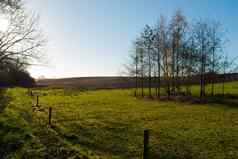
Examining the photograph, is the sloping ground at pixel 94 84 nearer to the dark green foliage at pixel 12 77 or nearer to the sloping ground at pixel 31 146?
the dark green foliage at pixel 12 77

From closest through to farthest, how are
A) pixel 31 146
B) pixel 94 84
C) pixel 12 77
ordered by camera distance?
pixel 31 146
pixel 12 77
pixel 94 84

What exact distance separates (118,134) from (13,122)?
624cm

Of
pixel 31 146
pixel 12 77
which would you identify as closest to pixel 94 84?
pixel 12 77

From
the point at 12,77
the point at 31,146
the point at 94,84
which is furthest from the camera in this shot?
the point at 94,84

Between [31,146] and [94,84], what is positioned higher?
[94,84]

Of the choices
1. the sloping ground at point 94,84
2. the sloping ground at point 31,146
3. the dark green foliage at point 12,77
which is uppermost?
the dark green foliage at point 12,77

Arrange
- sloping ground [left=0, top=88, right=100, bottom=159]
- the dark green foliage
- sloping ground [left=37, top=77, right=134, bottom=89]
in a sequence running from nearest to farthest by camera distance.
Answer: sloping ground [left=0, top=88, right=100, bottom=159], the dark green foliage, sloping ground [left=37, top=77, right=134, bottom=89]

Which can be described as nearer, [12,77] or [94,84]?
[12,77]

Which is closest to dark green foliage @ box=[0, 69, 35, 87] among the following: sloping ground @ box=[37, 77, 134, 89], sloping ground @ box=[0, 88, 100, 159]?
sloping ground @ box=[0, 88, 100, 159]

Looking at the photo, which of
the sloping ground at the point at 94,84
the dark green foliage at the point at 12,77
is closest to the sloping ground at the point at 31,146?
the dark green foliage at the point at 12,77

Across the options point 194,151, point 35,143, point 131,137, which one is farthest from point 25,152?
point 194,151

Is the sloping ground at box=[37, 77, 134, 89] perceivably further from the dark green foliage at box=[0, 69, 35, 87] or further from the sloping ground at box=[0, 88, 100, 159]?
the sloping ground at box=[0, 88, 100, 159]

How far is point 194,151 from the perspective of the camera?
38.8 ft

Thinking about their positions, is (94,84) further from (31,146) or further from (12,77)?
(31,146)
